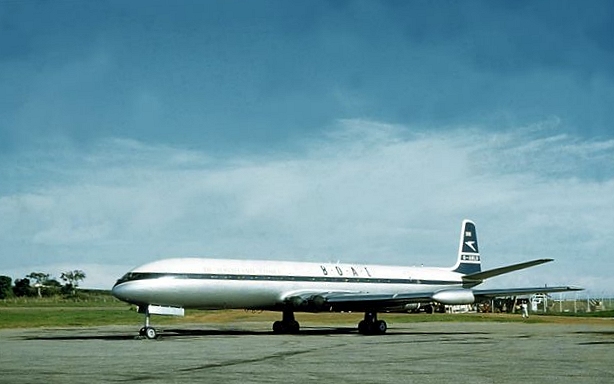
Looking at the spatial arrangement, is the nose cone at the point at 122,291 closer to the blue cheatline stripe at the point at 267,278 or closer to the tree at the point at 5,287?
the blue cheatline stripe at the point at 267,278

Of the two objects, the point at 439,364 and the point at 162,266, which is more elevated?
the point at 162,266

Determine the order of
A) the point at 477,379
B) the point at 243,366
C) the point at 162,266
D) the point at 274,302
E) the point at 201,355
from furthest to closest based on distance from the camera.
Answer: the point at 274,302
the point at 162,266
the point at 201,355
the point at 243,366
the point at 477,379

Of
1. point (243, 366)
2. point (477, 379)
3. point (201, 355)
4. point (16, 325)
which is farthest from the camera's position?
point (16, 325)

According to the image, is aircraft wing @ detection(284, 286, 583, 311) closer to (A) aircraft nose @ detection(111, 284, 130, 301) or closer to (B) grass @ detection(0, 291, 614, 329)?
(A) aircraft nose @ detection(111, 284, 130, 301)

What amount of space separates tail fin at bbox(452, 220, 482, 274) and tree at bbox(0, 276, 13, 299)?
102883 millimetres

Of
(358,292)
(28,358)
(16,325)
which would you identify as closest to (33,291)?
(16,325)

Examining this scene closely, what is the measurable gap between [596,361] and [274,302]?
20.6 meters

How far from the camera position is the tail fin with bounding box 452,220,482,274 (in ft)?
168

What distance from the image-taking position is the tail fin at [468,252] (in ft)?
168

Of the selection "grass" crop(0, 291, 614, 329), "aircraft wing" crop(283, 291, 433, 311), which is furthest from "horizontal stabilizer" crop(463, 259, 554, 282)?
"grass" crop(0, 291, 614, 329)

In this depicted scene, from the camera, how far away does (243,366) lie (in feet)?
59.2

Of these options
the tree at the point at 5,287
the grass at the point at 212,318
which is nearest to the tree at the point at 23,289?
the tree at the point at 5,287

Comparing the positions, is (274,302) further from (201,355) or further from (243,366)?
(243,366)

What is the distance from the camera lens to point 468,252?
52.5m
